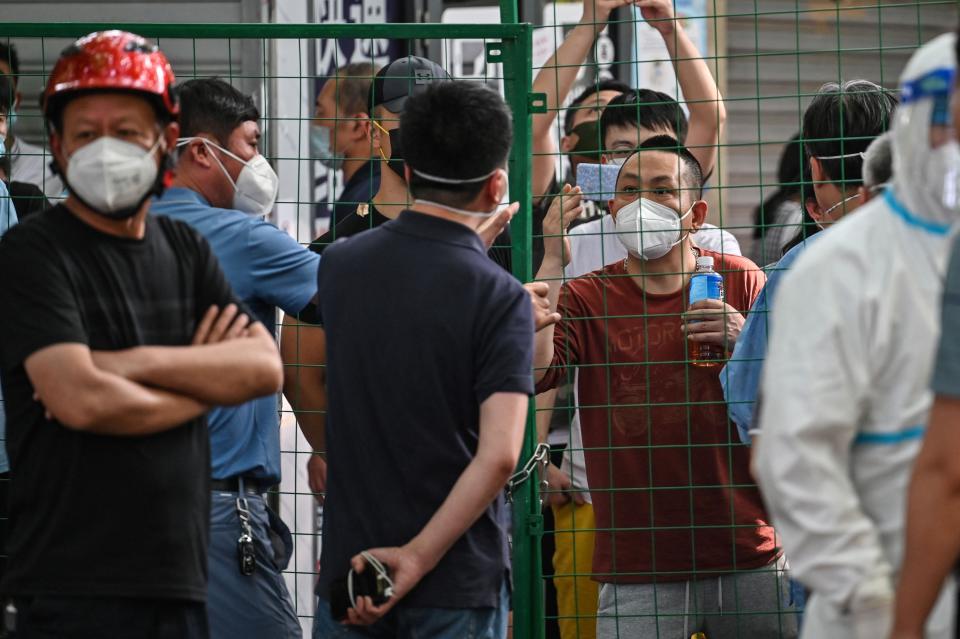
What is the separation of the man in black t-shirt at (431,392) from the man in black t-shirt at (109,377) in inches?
11.3

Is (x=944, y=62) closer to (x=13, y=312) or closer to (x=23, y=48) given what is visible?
(x=13, y=312)

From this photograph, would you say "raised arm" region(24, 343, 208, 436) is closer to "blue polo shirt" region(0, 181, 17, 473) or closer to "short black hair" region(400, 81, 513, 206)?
"short black hair" region(400, 81, 513, 206)

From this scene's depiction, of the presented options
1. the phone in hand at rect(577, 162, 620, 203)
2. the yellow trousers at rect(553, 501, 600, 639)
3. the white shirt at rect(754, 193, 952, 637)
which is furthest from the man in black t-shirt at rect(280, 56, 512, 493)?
the white shirt at rect(754, 193, 952, 637)

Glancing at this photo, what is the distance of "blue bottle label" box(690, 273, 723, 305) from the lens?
4160mm

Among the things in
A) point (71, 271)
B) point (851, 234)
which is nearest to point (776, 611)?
point (851, 234)

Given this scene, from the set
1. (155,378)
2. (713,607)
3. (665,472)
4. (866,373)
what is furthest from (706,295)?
(155,378)

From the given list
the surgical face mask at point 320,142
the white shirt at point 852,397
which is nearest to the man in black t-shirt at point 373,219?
the white shirt at point 852,397

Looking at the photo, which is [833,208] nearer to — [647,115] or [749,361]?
[749,361]

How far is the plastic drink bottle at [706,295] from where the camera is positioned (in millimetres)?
4160

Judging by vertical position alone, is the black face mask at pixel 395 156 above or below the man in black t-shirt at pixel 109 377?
above

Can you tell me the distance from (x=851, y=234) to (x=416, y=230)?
1.15 meters

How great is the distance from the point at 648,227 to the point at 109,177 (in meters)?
1.94

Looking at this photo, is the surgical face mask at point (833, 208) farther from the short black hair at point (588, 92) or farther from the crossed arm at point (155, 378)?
the crossed arm at point (155, 378)

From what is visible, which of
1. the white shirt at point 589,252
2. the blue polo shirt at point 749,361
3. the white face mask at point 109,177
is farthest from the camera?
the white shirt at point 589,252
